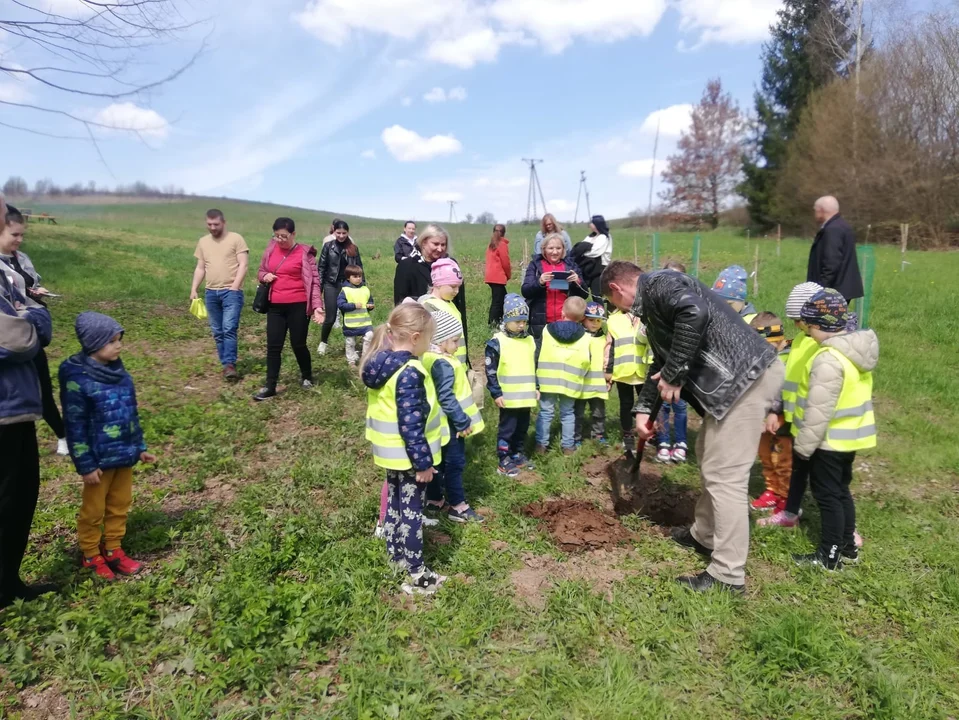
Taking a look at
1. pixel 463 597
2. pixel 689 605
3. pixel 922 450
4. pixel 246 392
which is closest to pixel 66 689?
pixel 463 597

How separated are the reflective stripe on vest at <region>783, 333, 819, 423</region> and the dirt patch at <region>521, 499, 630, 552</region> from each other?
1.48 meters

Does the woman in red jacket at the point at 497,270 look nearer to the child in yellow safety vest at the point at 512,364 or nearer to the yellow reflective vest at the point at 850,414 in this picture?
the child in yellow safety vest at the point at 512,364

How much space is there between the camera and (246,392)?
7340mm

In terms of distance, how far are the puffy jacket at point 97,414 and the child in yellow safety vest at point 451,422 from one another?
1.91m

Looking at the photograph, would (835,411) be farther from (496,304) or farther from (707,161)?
(707,161)

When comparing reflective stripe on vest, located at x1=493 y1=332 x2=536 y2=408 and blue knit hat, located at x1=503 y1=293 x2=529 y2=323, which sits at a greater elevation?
blue knit hat, located at x1=503 y1=293 x2=529 y2=323

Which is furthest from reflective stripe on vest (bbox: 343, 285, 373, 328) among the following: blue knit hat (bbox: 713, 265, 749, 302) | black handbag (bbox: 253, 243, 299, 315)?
blue knit hat (bbox: 713, 265, 749, 302)

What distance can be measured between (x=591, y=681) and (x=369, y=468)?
2.89 meters

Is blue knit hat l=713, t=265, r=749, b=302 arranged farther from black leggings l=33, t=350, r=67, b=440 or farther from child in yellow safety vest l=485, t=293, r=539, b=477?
black leggings l=33, t=350, r=67, b=440

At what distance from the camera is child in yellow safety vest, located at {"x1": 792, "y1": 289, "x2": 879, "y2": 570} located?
3725mm

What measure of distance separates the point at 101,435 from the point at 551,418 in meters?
3.71

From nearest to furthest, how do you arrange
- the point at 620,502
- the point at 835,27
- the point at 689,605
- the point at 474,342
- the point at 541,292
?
1. the point at 689,605
2. the point at 620,502
3. the point at 541,292
4. the point at 474,342
5. the point at 835,27

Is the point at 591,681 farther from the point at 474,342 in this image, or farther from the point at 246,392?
the point at 474,342

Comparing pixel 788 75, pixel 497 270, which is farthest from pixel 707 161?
pixel 497 270
